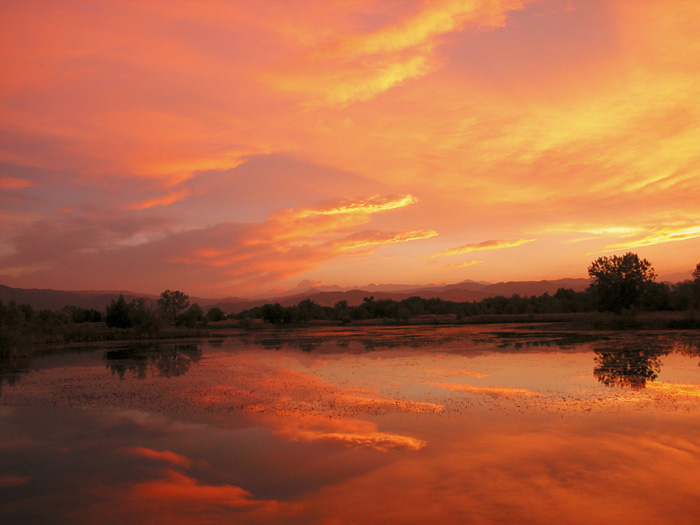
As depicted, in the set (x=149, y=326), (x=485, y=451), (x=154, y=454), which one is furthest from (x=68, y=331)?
(x=485, y=451)

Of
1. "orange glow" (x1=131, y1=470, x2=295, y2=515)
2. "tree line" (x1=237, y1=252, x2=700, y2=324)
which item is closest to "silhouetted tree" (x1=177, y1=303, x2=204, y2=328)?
"tree line" (x1=237, y1=252, x2=700, y2=324)

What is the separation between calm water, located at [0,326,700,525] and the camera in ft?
26.8

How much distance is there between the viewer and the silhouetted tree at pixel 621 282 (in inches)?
2315

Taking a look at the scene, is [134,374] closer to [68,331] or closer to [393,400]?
[393,400]

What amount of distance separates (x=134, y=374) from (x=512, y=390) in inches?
808

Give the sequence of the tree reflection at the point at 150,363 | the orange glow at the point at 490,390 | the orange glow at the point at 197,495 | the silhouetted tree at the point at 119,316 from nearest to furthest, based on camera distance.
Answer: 1. the orange glow at the point at 197,495
2. the orange glow at the point at 490,390
3. the tree reflection at the point at 150,363
4. the silhouetted tree at the point at 119,316

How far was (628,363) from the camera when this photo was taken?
23.9m

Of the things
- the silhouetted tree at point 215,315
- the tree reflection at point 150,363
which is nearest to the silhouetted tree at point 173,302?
the silhouetted tree at point 215,315

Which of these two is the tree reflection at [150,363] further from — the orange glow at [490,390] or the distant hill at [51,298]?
the distant hill at [51,298]

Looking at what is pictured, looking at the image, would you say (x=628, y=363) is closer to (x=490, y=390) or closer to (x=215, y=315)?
(x=490, y=390)

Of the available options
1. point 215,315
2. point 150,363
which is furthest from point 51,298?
point 150,363

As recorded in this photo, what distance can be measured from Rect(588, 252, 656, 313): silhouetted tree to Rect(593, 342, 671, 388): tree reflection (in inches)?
1169

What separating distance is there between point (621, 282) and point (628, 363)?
41.1 m

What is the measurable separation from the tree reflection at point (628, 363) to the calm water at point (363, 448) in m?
0.22
